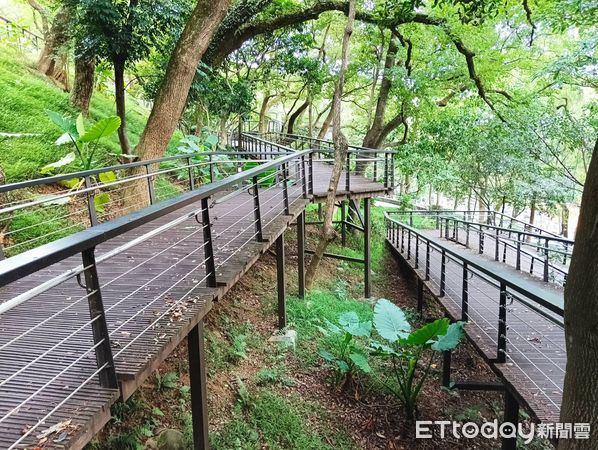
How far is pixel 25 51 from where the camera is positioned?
12.2 metres

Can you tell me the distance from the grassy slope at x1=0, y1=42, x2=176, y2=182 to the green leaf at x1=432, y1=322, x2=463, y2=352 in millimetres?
6538

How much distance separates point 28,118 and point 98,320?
799 cm

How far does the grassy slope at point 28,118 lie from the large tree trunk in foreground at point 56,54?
446 mm

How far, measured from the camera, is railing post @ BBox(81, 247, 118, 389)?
1.78m

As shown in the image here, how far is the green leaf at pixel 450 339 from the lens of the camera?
4391 millimetres

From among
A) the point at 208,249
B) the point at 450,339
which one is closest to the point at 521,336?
the point at 450,339

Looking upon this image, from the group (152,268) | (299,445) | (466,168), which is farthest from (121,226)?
(466,168)

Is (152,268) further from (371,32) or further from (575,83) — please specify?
(371,32)

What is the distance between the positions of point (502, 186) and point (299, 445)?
16.4 m

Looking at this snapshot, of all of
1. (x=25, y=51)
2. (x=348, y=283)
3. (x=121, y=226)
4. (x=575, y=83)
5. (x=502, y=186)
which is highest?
(x=25, y=51)

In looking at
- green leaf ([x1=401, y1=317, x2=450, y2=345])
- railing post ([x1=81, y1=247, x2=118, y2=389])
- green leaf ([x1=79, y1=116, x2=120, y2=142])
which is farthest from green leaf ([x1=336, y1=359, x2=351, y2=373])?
green leaf ([x1=79, y1=116, x2=120, y2=142])

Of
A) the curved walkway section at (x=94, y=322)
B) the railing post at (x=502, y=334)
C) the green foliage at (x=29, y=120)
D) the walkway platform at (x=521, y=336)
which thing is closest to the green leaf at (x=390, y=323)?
the walkway platform at (x=521, y=336)

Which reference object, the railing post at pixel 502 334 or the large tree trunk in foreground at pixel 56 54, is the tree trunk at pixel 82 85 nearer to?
the large tree trunk in foreground at pixel 56 54

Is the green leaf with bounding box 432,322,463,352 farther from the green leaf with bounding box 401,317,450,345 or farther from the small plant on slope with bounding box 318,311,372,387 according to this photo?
the small plant on slope with bounding box 318,311,372,387
